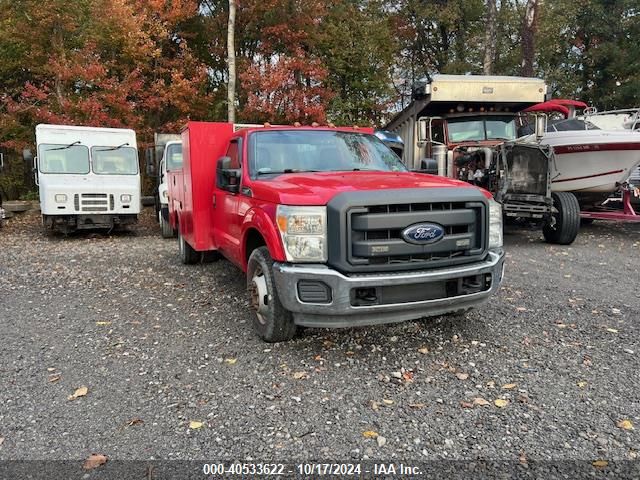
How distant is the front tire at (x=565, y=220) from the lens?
9.27m

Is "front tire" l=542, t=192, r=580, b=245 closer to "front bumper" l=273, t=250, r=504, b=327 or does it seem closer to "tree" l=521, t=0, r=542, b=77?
"front bumper" l=273, t=250, r=504, b=327

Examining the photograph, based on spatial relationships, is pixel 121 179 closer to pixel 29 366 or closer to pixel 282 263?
pixel 29 366

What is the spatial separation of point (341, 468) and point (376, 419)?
536 millimetres

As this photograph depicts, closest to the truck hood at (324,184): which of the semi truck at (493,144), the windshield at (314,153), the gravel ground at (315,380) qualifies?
the windshield at (314,153)

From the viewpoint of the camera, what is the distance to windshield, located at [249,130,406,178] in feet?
16.6

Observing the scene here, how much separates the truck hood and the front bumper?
1.77ft

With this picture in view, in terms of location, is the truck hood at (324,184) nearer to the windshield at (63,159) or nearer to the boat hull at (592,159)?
the boat hull at (592,159)

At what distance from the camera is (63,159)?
1133 cm

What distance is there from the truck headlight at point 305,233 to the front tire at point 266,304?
0.42 metres

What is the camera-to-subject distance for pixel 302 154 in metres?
5.18

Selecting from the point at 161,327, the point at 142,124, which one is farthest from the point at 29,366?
the point at 142,124

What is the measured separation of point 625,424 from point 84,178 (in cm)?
1125

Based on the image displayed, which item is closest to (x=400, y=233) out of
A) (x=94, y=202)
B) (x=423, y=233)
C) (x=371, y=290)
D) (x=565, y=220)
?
(x=423, y=233)

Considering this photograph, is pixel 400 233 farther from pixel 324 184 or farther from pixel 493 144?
pixel 493 144
